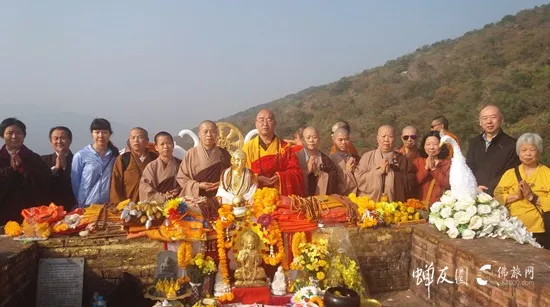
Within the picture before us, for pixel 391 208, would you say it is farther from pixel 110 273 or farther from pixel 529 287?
pixel 110 273

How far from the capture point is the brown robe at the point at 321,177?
6465 millimetres

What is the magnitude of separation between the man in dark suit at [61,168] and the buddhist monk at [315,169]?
3530 millimetres

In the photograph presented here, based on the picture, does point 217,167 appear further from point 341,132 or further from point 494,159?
point 494,159

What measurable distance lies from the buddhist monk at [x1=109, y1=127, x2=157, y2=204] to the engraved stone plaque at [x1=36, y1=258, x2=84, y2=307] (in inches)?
48.4

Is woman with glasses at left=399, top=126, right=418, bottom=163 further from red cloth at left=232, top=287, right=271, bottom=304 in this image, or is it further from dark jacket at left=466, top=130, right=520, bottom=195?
red cloth at left=232, top=287, right=271, bottom=304

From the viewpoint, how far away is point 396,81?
3684cm

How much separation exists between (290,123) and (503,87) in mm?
14582

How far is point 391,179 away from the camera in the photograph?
615 cm

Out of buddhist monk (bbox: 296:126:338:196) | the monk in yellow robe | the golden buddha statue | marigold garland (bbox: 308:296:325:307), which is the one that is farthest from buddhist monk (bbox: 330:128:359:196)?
marigold garland (bbox: 308:296:325:307)

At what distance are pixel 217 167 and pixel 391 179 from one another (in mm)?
2558

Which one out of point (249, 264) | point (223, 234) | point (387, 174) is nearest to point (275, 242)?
point (249, 264)

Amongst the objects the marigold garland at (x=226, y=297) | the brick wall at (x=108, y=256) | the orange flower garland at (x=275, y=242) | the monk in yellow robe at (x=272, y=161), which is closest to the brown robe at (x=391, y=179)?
the monk in yellow robe at (x=272, y=161)

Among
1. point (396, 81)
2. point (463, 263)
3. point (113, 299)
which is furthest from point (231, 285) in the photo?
point (396, 81)

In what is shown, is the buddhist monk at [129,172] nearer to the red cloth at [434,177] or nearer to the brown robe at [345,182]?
the brown robe at [345,182]
